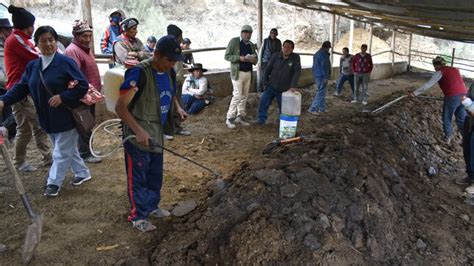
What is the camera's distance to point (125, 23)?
16.5 feet

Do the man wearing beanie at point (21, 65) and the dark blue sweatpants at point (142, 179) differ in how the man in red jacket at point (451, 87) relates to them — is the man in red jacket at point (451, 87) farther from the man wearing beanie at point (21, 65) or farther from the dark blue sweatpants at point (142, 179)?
the man wearing beanie at point (21, 65)

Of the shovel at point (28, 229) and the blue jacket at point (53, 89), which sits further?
the blue jacket at point (53, 89)

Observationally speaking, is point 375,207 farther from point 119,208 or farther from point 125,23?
point 125,23

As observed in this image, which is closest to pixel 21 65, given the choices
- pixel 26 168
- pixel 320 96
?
pixel 26 168

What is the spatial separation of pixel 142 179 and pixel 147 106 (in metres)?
0.63

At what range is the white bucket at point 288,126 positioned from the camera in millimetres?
6262

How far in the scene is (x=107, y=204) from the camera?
394 cm

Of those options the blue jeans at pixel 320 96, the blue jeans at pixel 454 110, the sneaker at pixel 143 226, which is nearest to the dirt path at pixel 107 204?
the sneaker at pixel 143 226

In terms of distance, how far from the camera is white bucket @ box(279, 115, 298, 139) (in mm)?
6262

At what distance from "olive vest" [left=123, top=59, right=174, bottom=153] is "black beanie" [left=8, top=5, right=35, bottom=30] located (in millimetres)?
A: 1791

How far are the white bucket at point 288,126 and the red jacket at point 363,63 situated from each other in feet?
17.5

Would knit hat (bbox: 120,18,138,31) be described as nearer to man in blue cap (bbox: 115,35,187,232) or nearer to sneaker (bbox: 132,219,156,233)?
man in blue cap (bbox: 115,35,187,232)

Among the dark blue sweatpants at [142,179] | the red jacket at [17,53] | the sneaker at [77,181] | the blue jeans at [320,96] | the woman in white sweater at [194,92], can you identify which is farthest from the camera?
the blue jeans at [320,96]

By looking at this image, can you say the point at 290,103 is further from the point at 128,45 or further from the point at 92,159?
the point at 92,159
